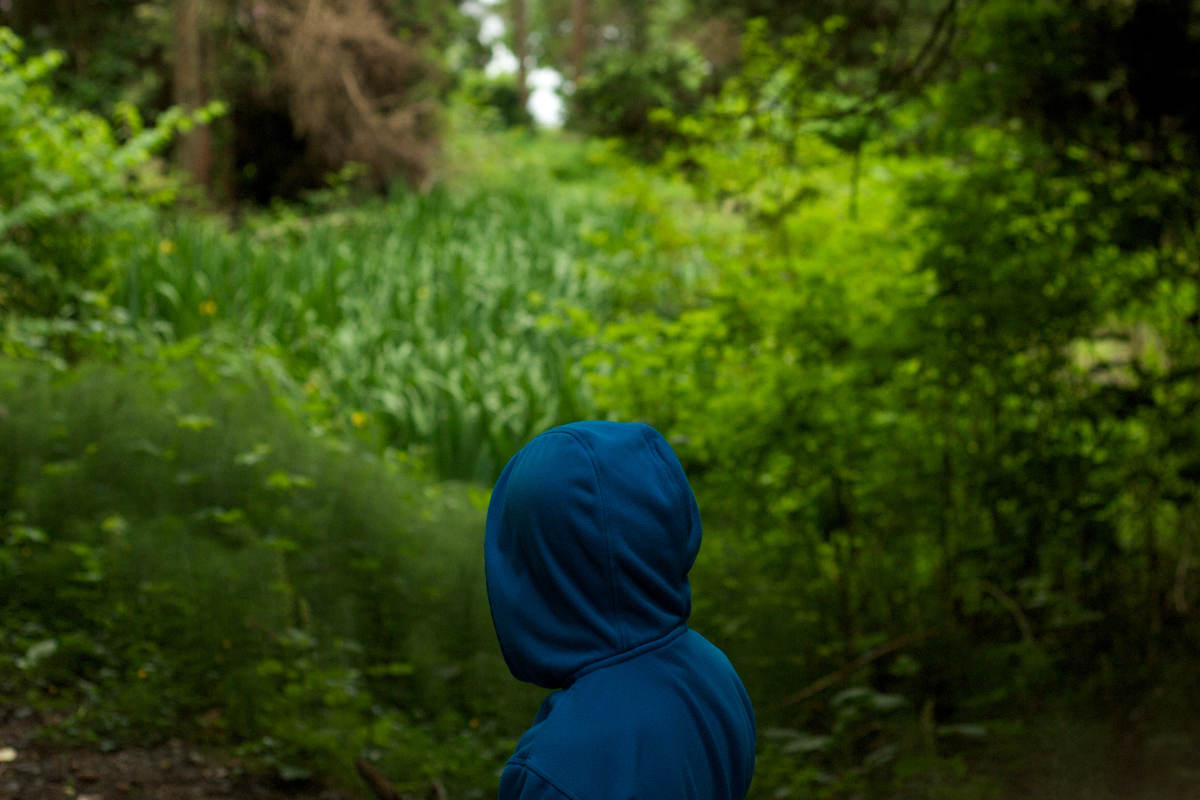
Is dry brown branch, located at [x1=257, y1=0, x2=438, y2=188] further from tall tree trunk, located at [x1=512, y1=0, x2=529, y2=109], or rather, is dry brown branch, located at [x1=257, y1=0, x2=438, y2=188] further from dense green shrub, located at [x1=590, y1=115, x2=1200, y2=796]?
tall tree trunk, located at [x1=512, y1=0, x2=529, y2=109]

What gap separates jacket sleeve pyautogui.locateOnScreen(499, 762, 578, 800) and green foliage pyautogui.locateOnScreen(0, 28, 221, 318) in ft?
18.7

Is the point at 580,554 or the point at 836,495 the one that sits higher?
the point at 580,554

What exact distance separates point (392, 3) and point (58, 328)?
29.6 feet

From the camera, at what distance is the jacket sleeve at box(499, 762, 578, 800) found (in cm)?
92

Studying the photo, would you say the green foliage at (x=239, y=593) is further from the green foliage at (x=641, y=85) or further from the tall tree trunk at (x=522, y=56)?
the tall tree trunk at (x=522, y=56)

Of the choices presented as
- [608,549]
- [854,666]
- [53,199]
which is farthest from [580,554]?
[53,199]

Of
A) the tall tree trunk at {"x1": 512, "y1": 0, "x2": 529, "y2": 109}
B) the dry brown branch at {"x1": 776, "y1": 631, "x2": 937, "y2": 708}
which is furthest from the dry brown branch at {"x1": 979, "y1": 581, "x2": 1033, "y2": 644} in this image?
the tall tree trunk at {"x1": 512, "y1": 0, "x2": 529, "y2": 109}

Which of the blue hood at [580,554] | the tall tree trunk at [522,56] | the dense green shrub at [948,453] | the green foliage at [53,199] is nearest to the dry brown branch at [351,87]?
the green foliage at [53,199]

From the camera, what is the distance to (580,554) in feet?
3.31

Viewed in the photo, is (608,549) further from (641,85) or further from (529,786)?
(641,85)

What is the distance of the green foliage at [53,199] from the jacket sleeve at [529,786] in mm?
5693

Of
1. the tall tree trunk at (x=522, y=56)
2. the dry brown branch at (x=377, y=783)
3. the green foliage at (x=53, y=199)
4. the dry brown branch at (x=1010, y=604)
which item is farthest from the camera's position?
the tall tree trunk at (x=522, y=56)

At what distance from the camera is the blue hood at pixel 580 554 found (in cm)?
101

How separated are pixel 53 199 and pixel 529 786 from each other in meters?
6.39
